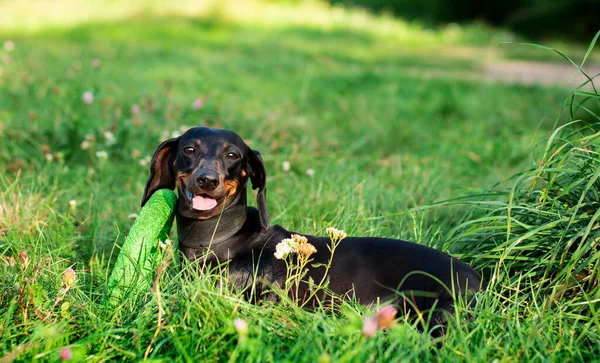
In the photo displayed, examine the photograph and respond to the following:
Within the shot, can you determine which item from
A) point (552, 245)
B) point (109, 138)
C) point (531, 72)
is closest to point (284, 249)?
point (552, 245)

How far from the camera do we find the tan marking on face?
2.85 meters

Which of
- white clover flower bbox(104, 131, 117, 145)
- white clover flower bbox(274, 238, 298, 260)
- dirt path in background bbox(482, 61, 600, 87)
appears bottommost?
dirt path in background bbox(482, 61, 600, 87)

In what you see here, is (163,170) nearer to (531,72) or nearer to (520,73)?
(520,73)

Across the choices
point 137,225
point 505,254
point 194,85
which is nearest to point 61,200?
point 137,225

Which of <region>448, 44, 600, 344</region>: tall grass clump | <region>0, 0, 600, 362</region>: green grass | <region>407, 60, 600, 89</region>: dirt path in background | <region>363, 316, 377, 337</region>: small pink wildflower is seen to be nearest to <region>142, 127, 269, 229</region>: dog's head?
<region>0, 0, 600, 362</region>: green grass

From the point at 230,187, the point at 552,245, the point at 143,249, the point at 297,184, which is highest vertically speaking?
the point at 230,187

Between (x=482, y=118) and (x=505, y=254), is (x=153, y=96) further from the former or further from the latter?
(x=505, y=254)

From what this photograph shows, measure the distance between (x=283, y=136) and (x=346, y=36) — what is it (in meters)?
8.14

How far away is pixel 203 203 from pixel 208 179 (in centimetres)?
14

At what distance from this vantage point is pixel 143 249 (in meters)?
2.82

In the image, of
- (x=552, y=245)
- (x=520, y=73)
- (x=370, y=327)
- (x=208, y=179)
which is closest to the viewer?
(x=370, y=327)

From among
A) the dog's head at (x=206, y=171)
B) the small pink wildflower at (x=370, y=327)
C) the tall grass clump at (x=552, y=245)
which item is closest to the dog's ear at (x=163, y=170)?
the dog's head at (x=206, y=171)

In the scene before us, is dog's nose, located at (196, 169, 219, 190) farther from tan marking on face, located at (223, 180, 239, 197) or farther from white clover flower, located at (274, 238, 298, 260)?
white clover flower, located at (274, 238, 298, 260)

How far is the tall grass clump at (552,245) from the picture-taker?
2.67 m
